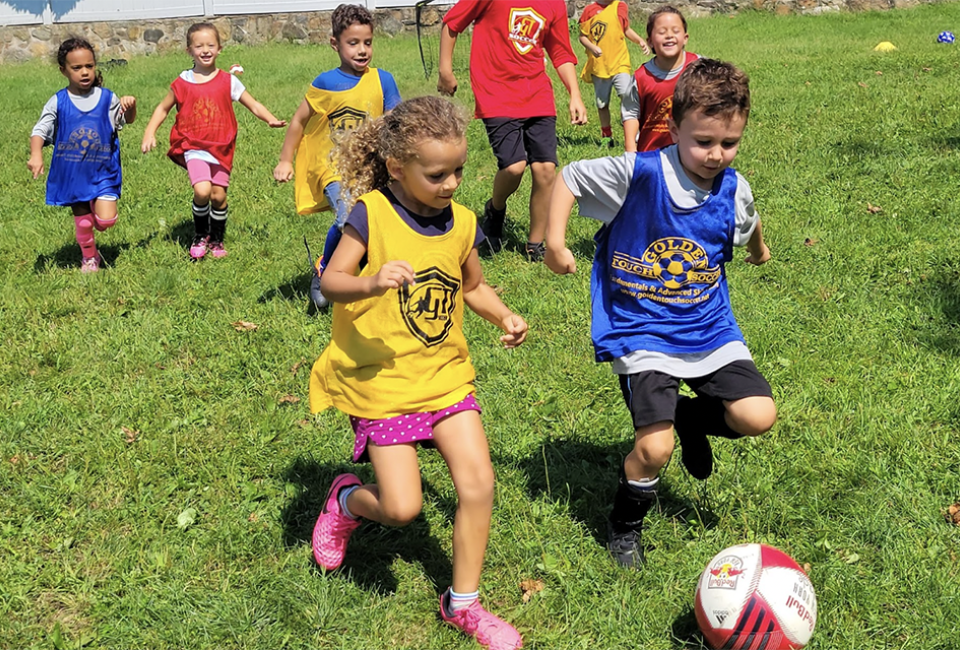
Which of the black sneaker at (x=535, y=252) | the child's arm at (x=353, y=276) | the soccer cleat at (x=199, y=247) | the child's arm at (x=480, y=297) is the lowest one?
the soccer cleat at (x=199, y=247)

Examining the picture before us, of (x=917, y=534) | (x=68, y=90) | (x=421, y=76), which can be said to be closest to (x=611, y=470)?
(x=917, y=534)

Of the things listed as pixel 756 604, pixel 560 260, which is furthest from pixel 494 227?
pixel 756 604

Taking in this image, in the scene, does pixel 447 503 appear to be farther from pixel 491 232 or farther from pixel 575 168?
pixel 491 232

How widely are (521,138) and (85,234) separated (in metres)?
3.53

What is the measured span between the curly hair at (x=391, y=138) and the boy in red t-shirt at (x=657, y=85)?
3.42m

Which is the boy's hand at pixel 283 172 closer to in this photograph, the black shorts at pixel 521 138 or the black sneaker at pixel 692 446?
the black shorts at pixel 521 138

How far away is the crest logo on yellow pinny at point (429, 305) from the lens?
3.56 metres

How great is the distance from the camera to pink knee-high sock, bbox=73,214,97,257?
773cm

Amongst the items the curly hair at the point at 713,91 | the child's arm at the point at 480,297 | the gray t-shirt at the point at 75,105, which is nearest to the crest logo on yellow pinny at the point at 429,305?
the child's arm at the point at 480,297

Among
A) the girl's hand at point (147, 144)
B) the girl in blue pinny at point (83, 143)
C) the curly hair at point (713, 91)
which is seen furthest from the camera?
the girl in blue pinny at point (83, 143)

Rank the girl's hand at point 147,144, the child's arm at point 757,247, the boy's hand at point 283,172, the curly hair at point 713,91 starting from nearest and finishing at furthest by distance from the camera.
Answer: the curly hair at point 713,91, the child's arm at point 757,247, the boy's hand at point 283,172, the girl's hand at point 147,144

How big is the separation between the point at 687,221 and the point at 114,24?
66.1ft

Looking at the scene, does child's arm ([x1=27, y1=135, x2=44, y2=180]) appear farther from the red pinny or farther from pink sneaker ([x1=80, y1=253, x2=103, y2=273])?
the red pinny

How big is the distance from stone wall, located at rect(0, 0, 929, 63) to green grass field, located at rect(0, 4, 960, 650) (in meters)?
13.2
